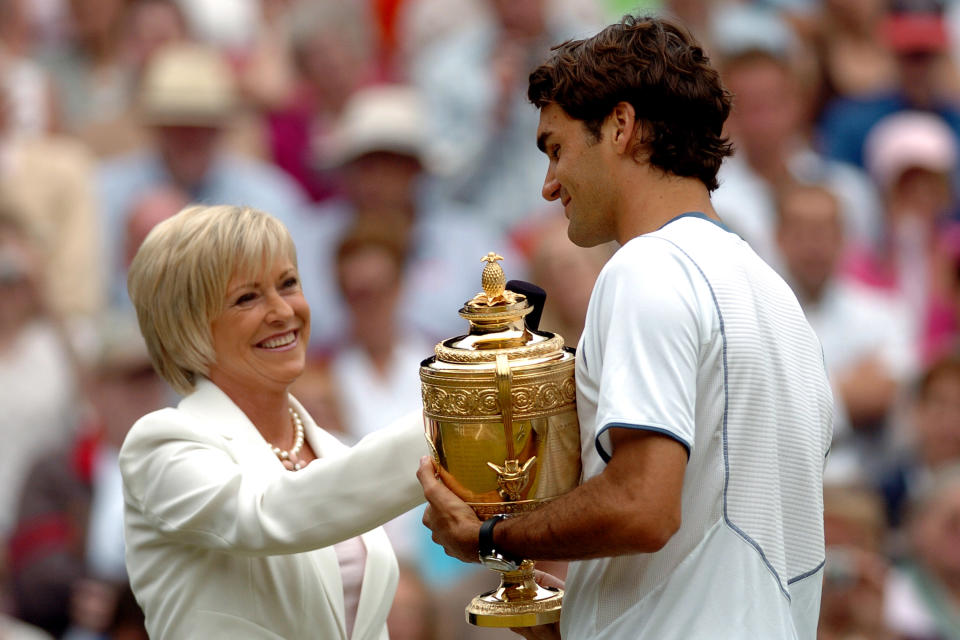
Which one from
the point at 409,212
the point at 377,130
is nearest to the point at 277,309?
the point at 409,212

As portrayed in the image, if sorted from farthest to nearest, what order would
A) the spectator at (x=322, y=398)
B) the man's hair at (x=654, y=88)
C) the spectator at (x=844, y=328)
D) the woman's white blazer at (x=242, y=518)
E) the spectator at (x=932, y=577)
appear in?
the spectator at (x=844, y=328), the spectator at (x=322, y=398), the spectator at (x=932, y=577), the woman's white blazer at (x=242, y=518), the man's hair at (x=654, y=88)

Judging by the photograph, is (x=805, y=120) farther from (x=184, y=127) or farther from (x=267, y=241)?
(x=267, y=241)

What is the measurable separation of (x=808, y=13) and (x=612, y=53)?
7.36 m

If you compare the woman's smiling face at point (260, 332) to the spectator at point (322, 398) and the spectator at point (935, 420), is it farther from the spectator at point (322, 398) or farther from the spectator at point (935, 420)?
the spectator at point (935, 420)

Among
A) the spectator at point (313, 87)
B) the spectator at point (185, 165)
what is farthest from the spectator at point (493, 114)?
the spectator at point (185, 165)

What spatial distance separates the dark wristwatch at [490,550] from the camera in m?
3.24

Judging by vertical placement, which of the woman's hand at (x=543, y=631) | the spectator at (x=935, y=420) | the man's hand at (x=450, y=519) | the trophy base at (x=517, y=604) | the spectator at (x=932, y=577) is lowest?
the spectator at (x=932, y=577)

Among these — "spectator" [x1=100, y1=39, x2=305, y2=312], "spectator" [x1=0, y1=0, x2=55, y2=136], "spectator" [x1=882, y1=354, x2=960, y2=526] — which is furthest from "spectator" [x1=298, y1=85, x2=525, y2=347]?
"spectator" [x1=882, y1=354, x2=960, y2=526]

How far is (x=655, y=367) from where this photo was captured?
2.97 metres

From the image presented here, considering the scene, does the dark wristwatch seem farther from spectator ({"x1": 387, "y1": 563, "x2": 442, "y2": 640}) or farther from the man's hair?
spectator ({"x1": 387, "y1": 563, "x2": 442, "y2": 640})

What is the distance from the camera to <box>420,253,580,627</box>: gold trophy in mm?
3248

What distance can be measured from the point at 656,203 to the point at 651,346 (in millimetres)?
416

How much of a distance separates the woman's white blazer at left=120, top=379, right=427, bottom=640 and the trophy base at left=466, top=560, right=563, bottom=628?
0.31 meters

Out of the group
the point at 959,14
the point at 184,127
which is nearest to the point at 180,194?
the point at 184,127
